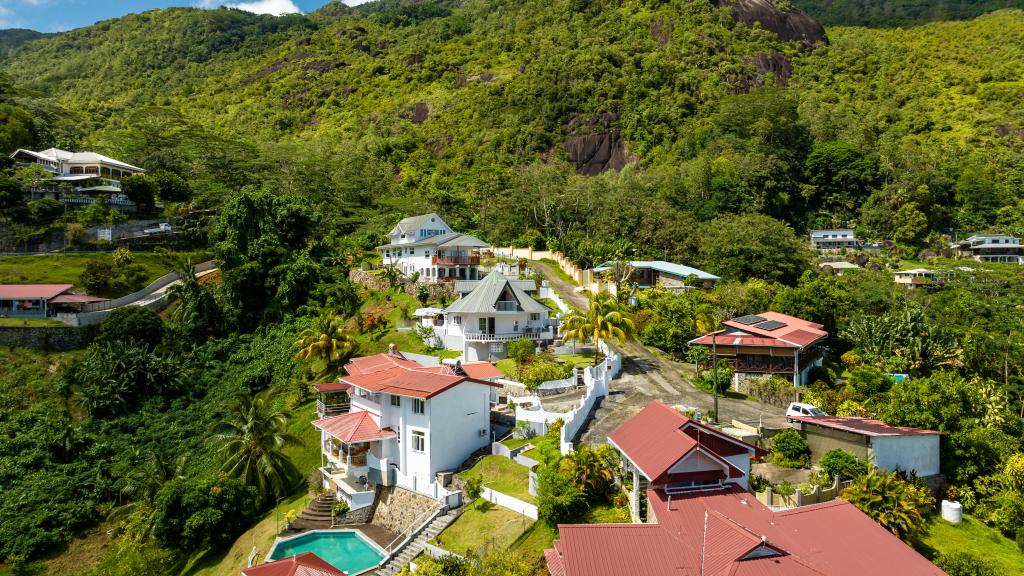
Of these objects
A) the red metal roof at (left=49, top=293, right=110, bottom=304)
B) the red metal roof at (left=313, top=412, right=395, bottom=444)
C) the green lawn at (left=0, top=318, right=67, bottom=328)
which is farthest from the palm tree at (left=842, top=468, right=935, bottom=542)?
the red metal roof at (left=49, top=293, right=110, bottom=304)

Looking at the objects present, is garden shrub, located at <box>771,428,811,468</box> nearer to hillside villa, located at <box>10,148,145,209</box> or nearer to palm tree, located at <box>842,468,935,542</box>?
palm tree, located at <box>842,468,935,542</box>

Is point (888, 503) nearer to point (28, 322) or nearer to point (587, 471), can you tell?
point (587, 471)

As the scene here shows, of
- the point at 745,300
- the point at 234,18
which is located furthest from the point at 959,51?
the point at 234,18

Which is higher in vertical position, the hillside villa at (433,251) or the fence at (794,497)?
the hillside villa at (433,251)

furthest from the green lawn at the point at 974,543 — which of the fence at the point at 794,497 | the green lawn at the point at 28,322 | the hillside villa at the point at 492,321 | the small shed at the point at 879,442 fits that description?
the green lawn at the point at 28,322

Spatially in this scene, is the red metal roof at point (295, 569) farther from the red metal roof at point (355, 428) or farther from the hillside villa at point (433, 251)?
the hillside villa at point (433, 251)

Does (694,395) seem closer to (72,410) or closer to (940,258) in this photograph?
(72,410)
